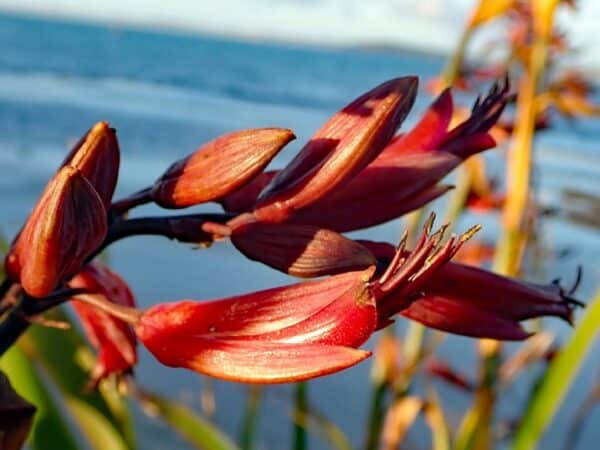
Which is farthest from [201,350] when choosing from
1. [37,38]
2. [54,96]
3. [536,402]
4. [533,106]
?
[37,38]

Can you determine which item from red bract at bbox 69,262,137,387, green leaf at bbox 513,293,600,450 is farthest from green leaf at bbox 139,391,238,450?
red bract at bbox 69,262,137,387

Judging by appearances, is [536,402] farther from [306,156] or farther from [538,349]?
[306,156]

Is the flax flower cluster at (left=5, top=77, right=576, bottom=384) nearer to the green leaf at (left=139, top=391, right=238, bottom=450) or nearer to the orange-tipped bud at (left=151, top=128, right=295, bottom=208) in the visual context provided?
the orange-tipped bud at (left=151, top=128, right=295, bottom=208)

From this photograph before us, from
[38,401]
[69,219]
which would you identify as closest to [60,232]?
[69,219]

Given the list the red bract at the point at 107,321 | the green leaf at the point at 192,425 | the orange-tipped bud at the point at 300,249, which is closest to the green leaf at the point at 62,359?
the green leaf at the point at 192,425

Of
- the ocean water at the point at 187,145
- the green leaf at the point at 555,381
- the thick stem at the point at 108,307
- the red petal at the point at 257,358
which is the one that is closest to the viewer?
the red petal at the point at 257,358

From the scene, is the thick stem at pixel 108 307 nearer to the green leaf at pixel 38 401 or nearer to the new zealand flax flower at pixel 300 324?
the new zealand flax flower at pixel 300 324

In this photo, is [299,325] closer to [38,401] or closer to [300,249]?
[300,249]
